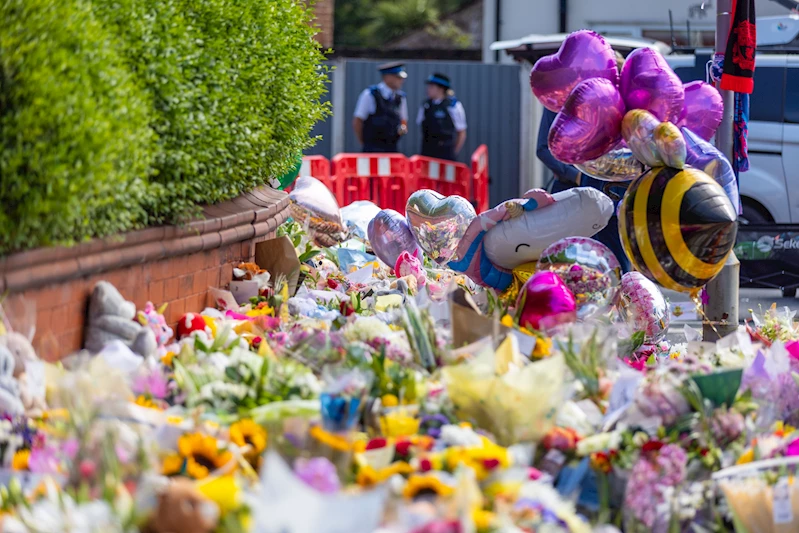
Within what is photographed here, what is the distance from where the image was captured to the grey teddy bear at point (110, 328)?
3010 millimetres

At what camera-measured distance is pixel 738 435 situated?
2.61 metres

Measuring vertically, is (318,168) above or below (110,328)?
below

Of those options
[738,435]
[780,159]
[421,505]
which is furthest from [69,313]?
[780,159]

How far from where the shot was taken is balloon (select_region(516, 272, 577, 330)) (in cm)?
334

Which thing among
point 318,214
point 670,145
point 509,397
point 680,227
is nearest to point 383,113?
point 318,214

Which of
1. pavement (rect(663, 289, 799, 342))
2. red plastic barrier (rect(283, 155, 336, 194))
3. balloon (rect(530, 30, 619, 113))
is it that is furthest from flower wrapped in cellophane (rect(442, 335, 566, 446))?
red plastic barrier (rect(283, 155, 336, 194))

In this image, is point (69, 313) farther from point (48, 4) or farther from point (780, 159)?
point (780, 159)

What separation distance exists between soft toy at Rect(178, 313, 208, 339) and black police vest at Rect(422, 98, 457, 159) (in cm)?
942

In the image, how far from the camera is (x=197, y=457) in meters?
2.26

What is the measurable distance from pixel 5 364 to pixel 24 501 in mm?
591

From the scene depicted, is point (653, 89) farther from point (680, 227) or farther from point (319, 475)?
point (319, 475)

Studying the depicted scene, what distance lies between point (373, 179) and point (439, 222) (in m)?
6.66

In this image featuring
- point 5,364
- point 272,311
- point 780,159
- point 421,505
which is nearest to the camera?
point 421,505

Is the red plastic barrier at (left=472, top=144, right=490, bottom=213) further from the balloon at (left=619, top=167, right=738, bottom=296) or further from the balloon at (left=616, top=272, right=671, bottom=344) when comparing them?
the balloon at (left=619, top=167, right=738, bottom=296)
